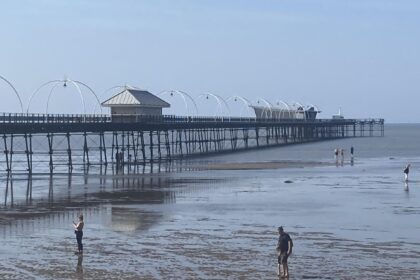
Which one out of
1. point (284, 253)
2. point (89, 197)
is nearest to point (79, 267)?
point (284, 253)

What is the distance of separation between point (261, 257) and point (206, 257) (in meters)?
1.10

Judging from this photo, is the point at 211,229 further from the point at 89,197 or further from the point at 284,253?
the point at 89,197

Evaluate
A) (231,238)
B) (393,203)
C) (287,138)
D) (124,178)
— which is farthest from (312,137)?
(231,238)

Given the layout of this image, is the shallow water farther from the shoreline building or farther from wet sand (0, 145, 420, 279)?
the shoreline building

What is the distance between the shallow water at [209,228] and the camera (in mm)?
16719

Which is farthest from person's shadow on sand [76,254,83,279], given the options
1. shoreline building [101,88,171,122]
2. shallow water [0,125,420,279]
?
shoreline building [101,88,171,122]

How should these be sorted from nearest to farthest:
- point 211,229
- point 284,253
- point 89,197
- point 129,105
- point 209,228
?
point 284,253, point 211,229, point 209,228, point 89,197, point 129,105

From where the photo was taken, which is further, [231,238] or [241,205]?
[241,205]

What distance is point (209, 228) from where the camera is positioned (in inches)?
888

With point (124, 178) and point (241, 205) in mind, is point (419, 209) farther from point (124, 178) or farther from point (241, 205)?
point (124, 178)

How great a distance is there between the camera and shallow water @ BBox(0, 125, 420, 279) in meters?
16.7

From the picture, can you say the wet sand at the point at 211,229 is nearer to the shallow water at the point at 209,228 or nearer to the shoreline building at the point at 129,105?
the shallow water at the point at 209,228

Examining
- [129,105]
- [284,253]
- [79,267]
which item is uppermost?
[129,105]

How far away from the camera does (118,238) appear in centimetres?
2072
